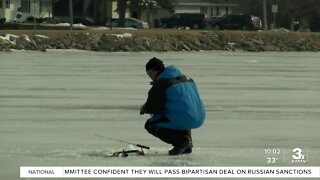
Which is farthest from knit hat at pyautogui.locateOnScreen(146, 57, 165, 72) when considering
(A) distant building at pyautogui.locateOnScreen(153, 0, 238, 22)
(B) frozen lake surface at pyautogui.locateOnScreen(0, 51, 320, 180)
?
(A) distant building at pyautogui.locateOnScreen(153, 0, 238, 22)

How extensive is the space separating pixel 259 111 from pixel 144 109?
4.89 meters

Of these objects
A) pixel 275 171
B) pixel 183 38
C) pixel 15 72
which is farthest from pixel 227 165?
pixel 183 38

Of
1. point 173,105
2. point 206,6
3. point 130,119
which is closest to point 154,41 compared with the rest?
point 130,119

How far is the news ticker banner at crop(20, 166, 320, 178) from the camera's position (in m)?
7.36

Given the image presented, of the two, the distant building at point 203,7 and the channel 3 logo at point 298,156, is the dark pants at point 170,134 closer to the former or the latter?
the channel 3 logo at point 298,156

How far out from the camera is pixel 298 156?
848 cm

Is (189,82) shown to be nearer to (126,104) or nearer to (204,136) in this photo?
(204,136)

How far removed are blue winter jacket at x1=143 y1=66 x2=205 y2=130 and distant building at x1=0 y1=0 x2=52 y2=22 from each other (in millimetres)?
64152

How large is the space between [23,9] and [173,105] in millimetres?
68864

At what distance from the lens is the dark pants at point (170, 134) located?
8.55 meters

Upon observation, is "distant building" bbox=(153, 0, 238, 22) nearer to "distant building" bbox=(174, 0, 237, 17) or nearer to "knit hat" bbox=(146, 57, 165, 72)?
"distant building" bbox=(174, 0, 237, 17)

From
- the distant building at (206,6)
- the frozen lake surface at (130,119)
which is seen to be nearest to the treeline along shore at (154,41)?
the frozen lake surface at (130,119)

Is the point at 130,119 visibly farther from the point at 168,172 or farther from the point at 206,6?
the point at 206,6

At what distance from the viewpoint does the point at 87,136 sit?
10000 millimetres
